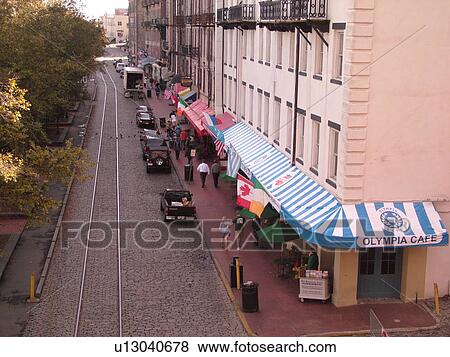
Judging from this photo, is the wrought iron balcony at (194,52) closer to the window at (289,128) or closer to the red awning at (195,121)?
the red awning at (195,121)

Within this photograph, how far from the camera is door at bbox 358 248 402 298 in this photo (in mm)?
21094

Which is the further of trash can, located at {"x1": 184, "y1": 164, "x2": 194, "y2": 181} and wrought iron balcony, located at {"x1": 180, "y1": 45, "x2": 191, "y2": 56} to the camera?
wrought iron balcony, located at {"x1": 180, "y1": 45, "x2": 191, "y2": 56}

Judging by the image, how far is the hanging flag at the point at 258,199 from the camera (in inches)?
958

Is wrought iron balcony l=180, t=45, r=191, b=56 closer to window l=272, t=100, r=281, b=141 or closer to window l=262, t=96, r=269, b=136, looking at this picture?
window l=262, t=96, r=269, b=136

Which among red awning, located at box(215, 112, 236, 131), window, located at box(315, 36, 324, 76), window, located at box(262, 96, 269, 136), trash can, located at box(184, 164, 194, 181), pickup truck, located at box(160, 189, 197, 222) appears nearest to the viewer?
window, located at box(315, 36, 324, 76)

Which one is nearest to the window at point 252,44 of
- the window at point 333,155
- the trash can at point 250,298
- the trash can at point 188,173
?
the trash can at point 188,173

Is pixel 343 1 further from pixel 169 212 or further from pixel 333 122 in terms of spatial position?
pixel 169 212

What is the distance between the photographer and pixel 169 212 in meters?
29.5

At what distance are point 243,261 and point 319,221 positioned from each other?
19.4ft

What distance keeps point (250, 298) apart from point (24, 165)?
7.73 metres

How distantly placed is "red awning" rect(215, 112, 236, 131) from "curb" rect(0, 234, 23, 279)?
13.6 metres

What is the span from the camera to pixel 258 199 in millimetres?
24688

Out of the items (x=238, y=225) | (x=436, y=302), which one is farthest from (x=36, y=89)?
(x=436, y=302)

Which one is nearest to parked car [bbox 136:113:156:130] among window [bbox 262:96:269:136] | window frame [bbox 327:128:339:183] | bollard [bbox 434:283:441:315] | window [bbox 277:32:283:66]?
window [bbox 262:96:269:136]
